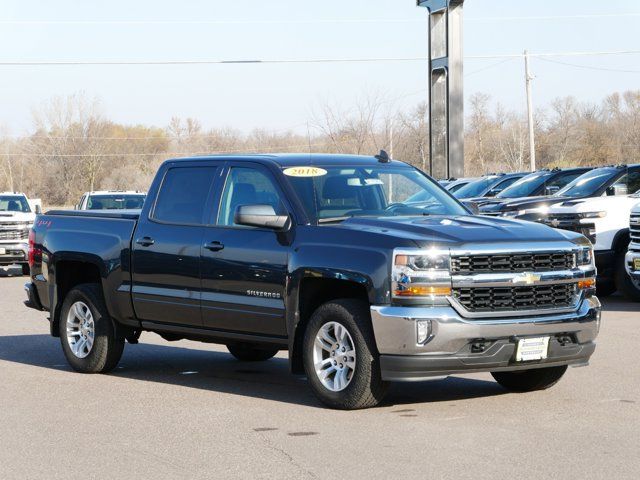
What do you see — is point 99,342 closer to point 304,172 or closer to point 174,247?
point 174,247

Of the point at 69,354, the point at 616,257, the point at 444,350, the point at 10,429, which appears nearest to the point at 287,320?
the point at 444,350

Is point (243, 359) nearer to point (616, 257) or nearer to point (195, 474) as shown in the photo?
point (195, 474)

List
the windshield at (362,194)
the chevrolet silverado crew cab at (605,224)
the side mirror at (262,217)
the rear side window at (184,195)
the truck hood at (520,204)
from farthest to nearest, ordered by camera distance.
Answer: the truck hood at (520,204) < the chevrolet silverado crew cab at (605,224) < the rear side window at (184,195) < the windshield at (362,194) < the side mirror at (262,217)

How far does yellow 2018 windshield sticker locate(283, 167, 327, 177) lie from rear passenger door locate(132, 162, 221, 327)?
831mm

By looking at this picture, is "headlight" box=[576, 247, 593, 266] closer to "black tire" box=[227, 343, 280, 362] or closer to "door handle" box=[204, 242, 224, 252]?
"door handle" box=[204, 242, 224, 252]

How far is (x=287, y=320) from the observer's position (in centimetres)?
908

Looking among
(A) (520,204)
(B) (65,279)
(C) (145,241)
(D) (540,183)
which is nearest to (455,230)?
(C) (145,241)

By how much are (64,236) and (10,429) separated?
3440 mm

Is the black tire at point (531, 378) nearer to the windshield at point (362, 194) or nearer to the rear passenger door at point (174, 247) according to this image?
the windshield at point (362, 194)

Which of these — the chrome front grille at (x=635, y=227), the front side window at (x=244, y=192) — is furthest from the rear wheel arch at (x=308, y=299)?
the chrome front grille at (x=635, y=227)

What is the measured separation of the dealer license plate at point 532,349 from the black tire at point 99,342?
4089 mm

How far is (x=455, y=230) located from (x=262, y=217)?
1.49 m

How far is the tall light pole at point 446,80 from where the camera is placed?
32.2 metres

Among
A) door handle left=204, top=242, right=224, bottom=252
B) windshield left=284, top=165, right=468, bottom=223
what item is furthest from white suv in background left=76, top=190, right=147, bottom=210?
windshield left=284, top=165, right=468, bottom=223
